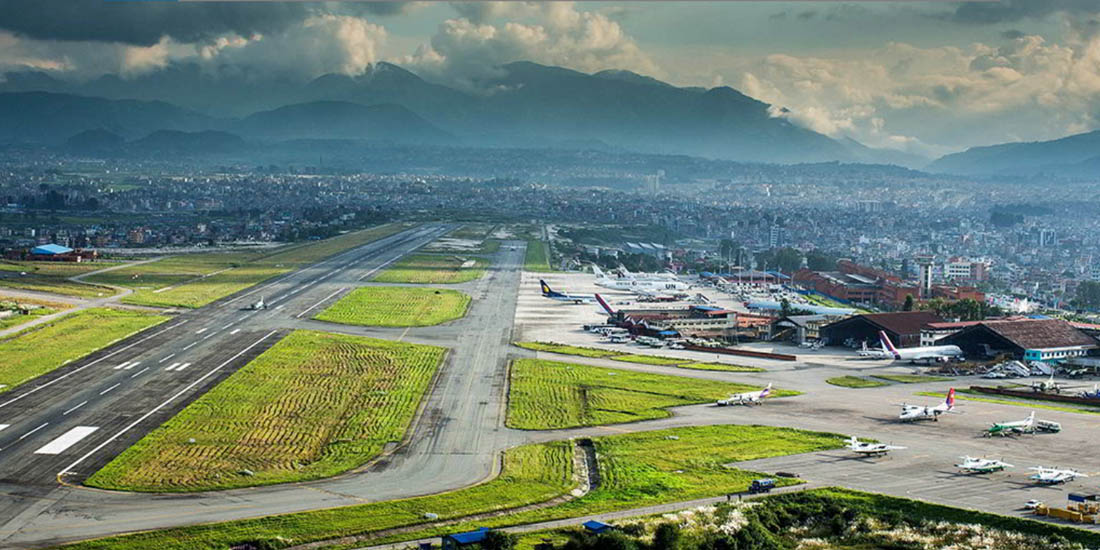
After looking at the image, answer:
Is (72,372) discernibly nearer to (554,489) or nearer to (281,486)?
(281,486)

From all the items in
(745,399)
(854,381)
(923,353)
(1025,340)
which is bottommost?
(854,381)

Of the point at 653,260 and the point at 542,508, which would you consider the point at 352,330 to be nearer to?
the point at 542,508

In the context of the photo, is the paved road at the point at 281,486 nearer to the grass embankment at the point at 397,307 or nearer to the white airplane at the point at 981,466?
the grass embankment at the point at 397,307

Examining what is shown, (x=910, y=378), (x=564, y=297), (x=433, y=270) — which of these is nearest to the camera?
(x=910, y=378)

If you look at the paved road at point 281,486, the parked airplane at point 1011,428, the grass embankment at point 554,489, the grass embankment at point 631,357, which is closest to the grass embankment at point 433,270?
the paved road at point 281,486

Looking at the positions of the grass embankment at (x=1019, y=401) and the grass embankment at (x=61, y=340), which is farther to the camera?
the grass embankment at (x=61, y=340)

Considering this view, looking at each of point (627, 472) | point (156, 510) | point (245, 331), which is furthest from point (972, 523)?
point (245, 331)

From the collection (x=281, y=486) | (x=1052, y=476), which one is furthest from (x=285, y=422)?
(x=1052, y=476)
